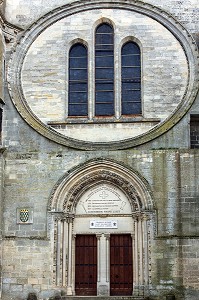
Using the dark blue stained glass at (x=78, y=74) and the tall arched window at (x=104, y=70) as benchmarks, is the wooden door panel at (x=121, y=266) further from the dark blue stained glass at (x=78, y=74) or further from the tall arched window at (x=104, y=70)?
the dark blue stained glass at (x=78, y=74)

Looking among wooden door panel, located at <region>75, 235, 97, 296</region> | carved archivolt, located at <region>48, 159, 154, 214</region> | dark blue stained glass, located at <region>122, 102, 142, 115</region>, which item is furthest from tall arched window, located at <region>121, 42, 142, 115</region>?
wooden door panel, located at <region>75, 235, 97, 296</region>

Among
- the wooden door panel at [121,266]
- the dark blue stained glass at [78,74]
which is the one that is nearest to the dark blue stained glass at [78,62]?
the dark blue stained glass at [78,74]

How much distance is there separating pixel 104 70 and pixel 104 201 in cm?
403

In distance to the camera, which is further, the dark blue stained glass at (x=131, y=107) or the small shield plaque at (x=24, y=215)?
the dark blue stained glass at (x=131, y=107)

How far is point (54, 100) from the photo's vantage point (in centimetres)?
1825

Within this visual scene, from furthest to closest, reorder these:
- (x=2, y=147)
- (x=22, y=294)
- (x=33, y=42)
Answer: (x=33, y=42) < (x=2, y=147) < (x=22, y=294)

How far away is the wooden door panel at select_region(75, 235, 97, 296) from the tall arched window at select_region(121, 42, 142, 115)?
395cm

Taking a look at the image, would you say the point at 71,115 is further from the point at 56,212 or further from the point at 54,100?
the point at 56,212

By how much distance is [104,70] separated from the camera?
18656mm

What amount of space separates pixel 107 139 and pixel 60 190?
2084mm

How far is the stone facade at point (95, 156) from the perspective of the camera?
16.6m

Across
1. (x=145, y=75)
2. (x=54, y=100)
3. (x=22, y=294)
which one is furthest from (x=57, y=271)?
(x=145, y=75)

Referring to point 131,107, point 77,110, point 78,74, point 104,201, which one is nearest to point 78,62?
point 78,74

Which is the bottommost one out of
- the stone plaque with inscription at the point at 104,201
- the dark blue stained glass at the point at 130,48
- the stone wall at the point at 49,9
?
the stone plaque with inscription at the point at 104,201
